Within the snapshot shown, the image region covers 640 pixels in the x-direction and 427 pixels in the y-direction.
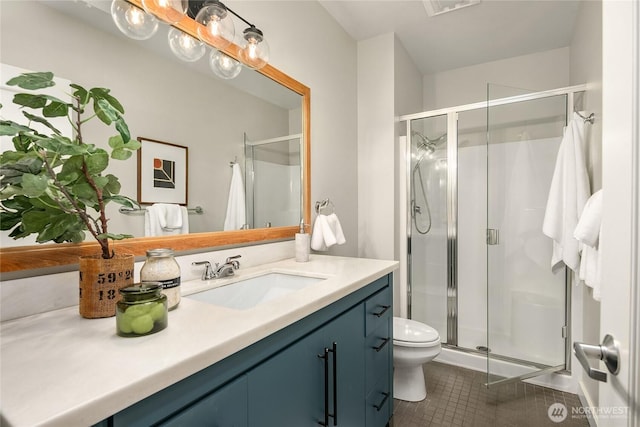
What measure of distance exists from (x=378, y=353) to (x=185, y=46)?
1.54 m

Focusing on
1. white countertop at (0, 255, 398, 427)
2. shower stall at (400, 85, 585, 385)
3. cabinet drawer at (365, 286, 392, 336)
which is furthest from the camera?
shower stall at (400, 85, 585, 385)

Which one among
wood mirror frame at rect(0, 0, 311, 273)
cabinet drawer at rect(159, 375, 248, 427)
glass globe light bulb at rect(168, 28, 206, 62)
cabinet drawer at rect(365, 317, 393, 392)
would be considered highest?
glass globe light bulb at rect(168, 28, 206, 62)

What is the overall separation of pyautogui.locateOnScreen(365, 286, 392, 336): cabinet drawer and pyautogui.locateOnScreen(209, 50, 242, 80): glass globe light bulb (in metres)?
1.19

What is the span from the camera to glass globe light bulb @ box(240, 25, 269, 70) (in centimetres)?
140

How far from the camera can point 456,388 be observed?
6.85ft

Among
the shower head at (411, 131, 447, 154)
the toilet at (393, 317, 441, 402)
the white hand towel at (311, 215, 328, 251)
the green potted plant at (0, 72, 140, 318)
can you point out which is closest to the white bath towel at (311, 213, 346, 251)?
the white hand towel at (311, 215, 328, 251)

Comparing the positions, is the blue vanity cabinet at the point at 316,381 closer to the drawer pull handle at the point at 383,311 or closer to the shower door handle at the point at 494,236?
the drawer pull handle at the point at 383,311

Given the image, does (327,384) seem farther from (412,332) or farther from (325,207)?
(325,207)

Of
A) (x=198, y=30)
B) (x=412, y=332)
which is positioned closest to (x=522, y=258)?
(x=412, y=332)

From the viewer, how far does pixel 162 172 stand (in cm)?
117

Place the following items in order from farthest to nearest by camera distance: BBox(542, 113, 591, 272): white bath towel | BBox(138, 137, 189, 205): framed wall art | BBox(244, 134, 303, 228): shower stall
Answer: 1. BBox(542, 113, 591, 272): white bath towel
2. BBox(244, 134, 303, 228): shower stall
3. BBox(138, 137, 189, 205): framed wall art

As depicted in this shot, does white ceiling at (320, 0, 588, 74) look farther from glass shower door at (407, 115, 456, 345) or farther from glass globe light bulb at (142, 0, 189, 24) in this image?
glass globe light bulb at (142, 0, 189, 24)

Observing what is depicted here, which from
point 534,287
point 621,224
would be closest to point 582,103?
point 534,287

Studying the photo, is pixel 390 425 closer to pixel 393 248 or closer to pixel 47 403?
pixel 393 248
